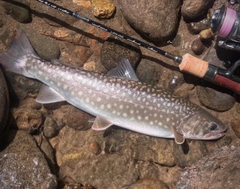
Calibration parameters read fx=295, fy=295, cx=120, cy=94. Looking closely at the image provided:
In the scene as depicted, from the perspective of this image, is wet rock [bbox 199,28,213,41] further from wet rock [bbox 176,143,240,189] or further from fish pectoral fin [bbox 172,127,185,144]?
wet rock [bbox 176,143,240,189]

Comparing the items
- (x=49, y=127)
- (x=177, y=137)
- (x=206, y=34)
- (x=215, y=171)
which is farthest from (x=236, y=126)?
(x=49, y=127)

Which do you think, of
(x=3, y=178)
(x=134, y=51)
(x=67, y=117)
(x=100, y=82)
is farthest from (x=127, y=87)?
(x=3, y=178)

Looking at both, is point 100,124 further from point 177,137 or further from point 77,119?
point 177,137

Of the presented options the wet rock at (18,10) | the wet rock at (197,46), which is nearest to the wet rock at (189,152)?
the wet rock at (197,46)

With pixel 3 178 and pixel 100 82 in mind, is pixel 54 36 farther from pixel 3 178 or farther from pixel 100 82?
pixel 3 178

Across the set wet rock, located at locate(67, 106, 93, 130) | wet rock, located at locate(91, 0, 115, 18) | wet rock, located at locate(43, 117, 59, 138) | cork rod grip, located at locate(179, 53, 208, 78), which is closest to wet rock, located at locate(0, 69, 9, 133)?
wet rock, located at locate(43, 117, 59, 138)

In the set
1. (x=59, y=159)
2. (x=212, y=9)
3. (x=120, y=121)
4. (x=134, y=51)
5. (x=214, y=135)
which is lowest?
(x=59, y=159)

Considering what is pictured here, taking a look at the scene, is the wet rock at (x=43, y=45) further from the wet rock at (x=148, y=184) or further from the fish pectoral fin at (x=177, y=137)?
the wet rock at (x=148, y=184)
